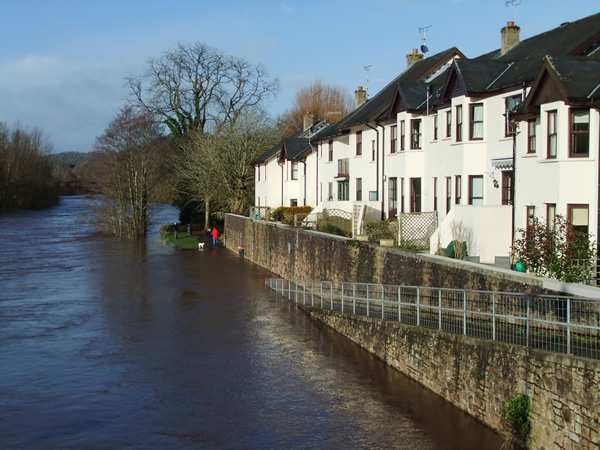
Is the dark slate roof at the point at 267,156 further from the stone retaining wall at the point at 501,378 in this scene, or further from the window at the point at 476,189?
the stone retaining wall at the point at 501,378

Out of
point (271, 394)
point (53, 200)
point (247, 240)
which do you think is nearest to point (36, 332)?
point (271, 394)

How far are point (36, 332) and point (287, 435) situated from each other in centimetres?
1370

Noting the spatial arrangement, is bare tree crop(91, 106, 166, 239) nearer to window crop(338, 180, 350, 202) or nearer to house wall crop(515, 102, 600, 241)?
window crop(338, 180, 350, 202)

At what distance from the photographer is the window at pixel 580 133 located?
1998cm

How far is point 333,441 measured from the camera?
15445 millimetres

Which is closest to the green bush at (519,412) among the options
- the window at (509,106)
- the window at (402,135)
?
the window at (509,106)

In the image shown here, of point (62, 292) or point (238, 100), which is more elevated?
point (238, 100)

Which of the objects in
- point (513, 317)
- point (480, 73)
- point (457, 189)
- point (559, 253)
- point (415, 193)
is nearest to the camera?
point (513, 317)

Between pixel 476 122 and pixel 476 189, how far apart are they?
8.46 ft

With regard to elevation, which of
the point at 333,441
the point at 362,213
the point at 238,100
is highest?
the point at 238,100

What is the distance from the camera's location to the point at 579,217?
66.8 feet

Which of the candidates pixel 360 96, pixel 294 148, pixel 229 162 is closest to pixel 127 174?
pixel 229 162

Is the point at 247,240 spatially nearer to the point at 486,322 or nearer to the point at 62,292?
the point at 62,292

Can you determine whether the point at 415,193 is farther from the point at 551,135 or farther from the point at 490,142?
the point at 551,135
